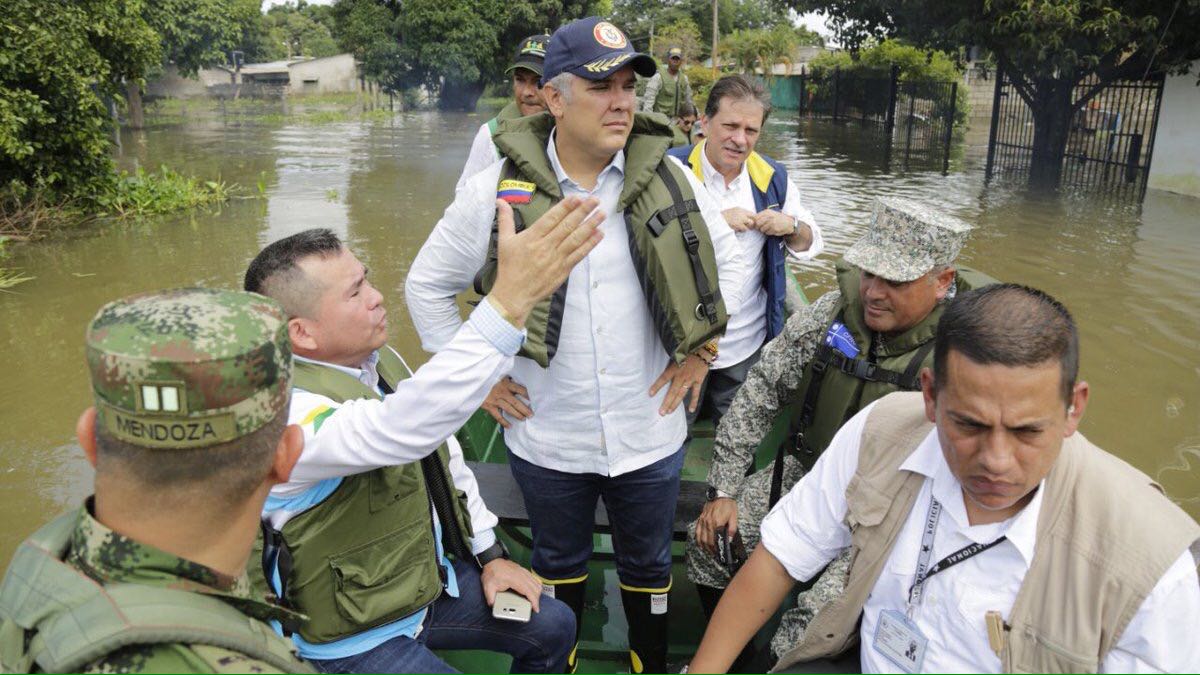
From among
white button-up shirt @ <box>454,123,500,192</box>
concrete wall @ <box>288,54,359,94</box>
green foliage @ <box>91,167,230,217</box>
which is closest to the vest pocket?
white button-up shirt @ <box>454,123,500,192</box>

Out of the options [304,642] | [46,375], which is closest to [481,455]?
[304,642]

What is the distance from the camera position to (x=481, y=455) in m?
4.20

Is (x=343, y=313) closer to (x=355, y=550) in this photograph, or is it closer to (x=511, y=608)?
(x=355, y=550)

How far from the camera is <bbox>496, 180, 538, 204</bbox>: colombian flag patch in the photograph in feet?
7.87

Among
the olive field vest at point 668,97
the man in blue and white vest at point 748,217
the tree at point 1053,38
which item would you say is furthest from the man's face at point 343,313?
the tree at point 1053,38

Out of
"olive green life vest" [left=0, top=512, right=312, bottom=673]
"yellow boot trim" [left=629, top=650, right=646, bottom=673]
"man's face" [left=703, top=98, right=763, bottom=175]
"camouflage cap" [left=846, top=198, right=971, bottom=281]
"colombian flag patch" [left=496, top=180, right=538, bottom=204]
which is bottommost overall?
"yellow boot trim" [left=629, top=650, right=646, bottom=673]

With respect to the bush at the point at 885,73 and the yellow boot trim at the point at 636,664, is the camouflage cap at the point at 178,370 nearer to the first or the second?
the yellow boot trim at the point at 636,664

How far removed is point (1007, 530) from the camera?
5.60 feet

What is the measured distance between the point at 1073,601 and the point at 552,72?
187cm

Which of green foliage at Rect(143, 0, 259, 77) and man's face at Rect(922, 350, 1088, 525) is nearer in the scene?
man's face at Rect(922, 350, 1088, 525)

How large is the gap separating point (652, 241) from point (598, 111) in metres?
0.41

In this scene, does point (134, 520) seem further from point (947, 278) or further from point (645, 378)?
point (947, 278)

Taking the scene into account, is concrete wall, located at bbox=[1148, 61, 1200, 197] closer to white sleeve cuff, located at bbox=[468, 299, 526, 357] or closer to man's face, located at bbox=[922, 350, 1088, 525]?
man's face, located at bbox=[922, 350, 1088, 525]

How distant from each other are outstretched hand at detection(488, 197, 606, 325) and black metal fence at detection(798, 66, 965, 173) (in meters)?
14.9
